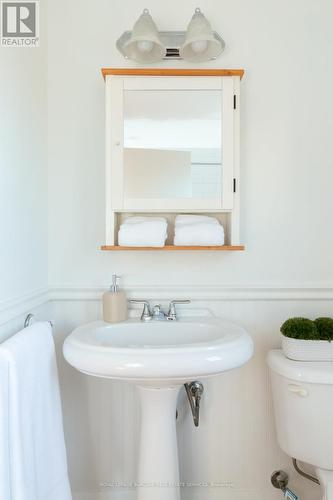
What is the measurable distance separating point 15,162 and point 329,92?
Answer: 3.92 ft

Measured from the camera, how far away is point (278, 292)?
141 centimetres

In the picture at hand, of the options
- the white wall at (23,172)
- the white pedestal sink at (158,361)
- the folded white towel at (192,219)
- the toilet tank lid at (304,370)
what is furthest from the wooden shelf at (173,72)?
the toilet tank lid at (304,370)

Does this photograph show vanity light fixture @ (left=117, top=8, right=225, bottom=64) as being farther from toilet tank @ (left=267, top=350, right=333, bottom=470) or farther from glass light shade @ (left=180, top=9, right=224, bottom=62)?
toilet tank @ (left=267, top=350, right=333, bottom=470)

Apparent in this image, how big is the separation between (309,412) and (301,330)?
262 mm

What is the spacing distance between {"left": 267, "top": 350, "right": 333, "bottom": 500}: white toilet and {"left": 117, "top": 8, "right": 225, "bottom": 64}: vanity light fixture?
3.78 ft

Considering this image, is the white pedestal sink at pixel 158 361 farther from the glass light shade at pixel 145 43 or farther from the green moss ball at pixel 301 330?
the glass light shade at pixel 145 43

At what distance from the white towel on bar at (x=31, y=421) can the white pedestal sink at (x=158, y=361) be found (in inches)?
3.7

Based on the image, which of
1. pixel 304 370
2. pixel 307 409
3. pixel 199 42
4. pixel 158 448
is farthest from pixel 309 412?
pixel 199 42

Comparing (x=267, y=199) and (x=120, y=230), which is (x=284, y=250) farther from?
(x=120, y=230)

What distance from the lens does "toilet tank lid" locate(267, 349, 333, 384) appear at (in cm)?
115

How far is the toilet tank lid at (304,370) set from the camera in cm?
115

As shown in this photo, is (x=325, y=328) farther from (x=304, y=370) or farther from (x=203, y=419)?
(x=203, y=419)

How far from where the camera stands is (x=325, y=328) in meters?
1.26
